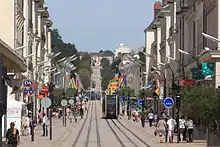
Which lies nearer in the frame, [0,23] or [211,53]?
[211,53]

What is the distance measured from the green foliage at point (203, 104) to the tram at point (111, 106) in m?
50.0

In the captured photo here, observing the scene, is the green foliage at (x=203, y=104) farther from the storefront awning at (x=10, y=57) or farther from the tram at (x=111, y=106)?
the tram at (x=111, y=106)

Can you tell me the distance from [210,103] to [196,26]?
31776 millimetres

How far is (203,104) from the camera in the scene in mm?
38281

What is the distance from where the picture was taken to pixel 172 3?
96.8 m

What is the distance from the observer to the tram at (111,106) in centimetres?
9375

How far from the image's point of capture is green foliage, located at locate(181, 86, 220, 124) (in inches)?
1479

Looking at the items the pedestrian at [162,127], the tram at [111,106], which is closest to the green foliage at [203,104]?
the pedestrian at [162,127]

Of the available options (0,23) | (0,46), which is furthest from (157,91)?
(0,46)

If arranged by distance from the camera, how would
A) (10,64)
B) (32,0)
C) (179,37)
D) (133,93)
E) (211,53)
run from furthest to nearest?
(133,93)
(32,0)
(179,37)
(211,53)
(10,64)

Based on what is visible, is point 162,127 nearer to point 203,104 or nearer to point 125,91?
point 203,104

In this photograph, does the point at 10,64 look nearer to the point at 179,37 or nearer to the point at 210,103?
the point at 210,103

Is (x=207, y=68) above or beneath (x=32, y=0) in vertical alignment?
beneath

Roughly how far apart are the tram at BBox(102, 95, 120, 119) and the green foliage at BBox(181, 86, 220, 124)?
50.0 metres
